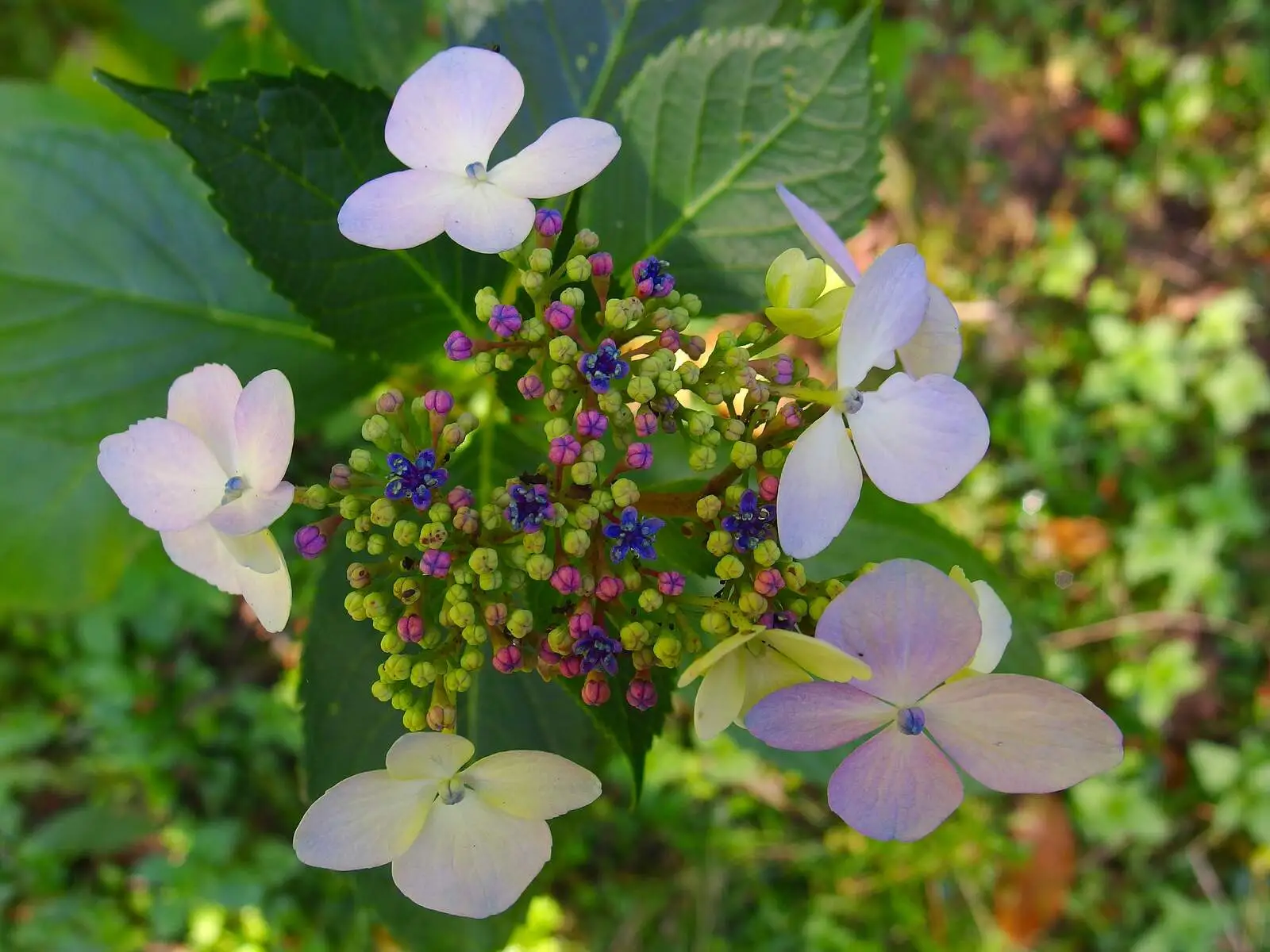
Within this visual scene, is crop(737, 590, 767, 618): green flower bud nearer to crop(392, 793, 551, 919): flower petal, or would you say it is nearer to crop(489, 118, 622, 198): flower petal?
crop(392, 793, 551, 919): flower petal

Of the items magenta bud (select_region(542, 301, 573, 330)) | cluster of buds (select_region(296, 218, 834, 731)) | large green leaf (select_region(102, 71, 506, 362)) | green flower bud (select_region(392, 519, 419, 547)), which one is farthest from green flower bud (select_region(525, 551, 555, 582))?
large green leaf (select_region(102, 71, 506, 362))

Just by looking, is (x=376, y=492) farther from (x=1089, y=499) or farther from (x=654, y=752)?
(x=1089, y=499)

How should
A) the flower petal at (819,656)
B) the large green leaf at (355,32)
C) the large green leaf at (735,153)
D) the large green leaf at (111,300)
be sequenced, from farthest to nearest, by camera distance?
the large green leaf at (355,32), the large green leaf at (111,300), the large green leaf at (735,153), the flower petal at (819,656)

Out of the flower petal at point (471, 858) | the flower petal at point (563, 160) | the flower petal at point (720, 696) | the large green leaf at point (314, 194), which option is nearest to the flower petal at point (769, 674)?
the flower petal at point (720, 696)

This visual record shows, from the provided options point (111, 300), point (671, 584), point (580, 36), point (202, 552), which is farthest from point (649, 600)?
point (111, 300)

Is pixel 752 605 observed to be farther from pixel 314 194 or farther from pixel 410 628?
pixel 314 194

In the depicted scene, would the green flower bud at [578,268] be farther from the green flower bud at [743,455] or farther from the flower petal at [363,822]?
the flower petal at [363,822]

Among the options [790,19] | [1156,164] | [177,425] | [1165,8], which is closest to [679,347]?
[177,425]

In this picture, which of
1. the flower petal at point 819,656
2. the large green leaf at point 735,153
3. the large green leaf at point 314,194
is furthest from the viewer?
the large green leaf at point 735,153
